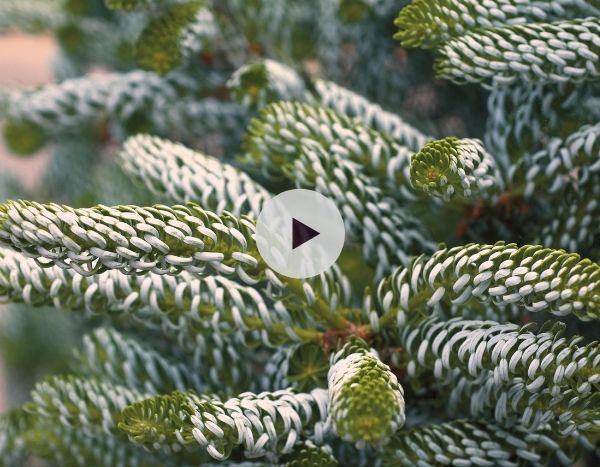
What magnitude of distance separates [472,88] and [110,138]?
247 millimetres

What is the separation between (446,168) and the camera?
267 mm

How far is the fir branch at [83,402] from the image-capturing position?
321mm

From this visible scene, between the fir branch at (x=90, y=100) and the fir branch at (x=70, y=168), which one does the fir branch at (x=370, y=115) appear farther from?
the fir branch at (x=70, y=168)

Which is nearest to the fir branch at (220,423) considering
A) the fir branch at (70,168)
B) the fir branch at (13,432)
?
the fir branch at (13,432)

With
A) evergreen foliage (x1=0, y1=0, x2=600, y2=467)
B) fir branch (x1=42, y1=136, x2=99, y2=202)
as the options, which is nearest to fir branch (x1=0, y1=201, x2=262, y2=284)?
evergreen foliage (x1=0, y1=0, x2=600, y2=467)

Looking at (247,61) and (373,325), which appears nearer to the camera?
(373,325)

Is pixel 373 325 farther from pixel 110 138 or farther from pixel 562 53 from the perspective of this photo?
pixel 110 138

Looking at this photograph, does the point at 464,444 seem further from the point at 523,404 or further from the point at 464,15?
the point at 464,15

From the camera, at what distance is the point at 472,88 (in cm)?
42

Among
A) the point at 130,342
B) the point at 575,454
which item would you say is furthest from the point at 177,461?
the point at 575,454

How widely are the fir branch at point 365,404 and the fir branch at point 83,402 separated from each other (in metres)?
0.11

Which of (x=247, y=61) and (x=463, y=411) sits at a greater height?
(x=247, y=61)

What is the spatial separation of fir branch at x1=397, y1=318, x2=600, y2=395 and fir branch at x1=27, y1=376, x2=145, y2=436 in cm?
12

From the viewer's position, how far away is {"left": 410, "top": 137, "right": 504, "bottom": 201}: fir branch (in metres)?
0.27
